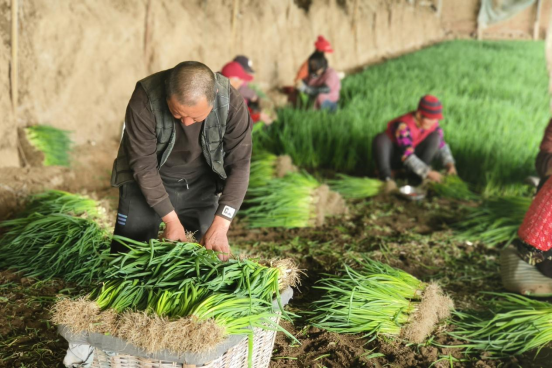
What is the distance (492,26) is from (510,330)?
11.2 metres

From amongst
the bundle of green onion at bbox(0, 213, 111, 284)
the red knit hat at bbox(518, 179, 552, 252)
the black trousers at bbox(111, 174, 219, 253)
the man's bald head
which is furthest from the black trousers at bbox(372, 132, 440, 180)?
the man's bald head

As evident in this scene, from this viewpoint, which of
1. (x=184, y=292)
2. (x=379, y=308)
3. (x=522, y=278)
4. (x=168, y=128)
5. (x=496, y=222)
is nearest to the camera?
(x=184, y=292)

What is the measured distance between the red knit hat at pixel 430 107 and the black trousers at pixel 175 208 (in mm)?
2165

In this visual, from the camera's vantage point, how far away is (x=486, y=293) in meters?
2.92

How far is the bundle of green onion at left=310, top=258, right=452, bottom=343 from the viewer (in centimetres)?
238

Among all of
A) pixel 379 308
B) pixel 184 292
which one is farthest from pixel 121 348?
pixel 379 308

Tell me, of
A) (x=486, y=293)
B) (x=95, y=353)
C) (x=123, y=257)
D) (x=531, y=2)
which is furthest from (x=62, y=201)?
(x=531, y=2)

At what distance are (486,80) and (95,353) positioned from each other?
7.68m

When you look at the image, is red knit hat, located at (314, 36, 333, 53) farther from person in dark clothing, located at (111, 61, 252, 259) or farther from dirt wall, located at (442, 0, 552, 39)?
dirt wall, located at (442, 0, 552, 39)

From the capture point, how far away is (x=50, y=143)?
163 inches

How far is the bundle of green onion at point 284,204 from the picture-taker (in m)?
3.63

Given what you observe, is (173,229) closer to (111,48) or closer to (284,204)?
(284,204)

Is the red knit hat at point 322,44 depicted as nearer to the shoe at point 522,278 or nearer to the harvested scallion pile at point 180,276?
the shoe at point 522,278

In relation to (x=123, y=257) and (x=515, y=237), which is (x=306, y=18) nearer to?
(x=515, y=237)
